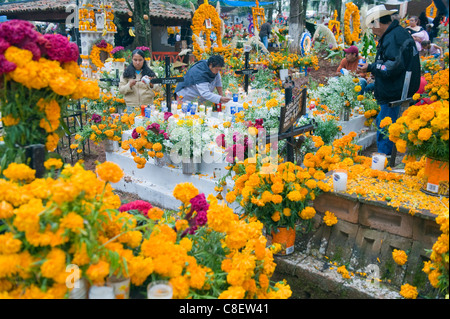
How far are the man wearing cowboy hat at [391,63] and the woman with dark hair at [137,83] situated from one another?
321cm

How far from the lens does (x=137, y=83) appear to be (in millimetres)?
6484

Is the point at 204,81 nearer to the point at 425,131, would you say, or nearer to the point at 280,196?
the point at 280,196

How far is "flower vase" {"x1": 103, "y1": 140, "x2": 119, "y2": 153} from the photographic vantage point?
218 inches

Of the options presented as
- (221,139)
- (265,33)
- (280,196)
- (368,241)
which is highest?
(265,33)

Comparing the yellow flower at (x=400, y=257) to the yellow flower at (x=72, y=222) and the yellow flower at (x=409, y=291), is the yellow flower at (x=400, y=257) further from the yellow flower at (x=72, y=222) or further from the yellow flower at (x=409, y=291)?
the yellow flower at (x=72, y=222)

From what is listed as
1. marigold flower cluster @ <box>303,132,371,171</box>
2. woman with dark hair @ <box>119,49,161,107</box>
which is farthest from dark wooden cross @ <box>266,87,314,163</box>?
woman with dark hair @ <box>119,49,161,107</box>

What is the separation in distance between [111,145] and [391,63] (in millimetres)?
3716

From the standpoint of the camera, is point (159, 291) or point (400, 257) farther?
point (400, 257)

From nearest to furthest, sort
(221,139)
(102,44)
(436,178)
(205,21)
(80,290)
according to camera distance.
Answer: (80,290), (436,178), (221,139), (205,21), (102,44)

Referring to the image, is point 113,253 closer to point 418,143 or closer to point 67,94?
point 67,94

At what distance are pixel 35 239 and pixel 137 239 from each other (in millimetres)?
467

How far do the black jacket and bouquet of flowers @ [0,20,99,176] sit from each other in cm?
390

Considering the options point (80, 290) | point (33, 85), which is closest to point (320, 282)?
point (80, 290)

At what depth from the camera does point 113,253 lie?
1868mm
